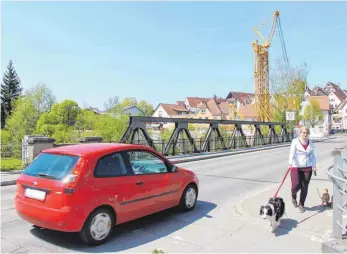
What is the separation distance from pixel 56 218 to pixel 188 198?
3018 millimetres

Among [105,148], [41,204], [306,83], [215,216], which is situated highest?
[306,83]

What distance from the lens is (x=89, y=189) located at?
16.4ft

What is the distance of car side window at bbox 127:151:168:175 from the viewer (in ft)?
19.4

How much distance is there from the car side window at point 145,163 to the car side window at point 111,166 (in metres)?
0.23

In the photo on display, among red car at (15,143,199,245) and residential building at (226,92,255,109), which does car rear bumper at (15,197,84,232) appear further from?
residential building at (226,92,255,109)

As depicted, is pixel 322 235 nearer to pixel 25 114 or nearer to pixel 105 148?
pixel 105 148

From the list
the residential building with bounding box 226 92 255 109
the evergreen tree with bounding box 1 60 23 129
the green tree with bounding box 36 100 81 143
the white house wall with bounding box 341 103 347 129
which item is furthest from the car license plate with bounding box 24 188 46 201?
the white house wall with bounding box 341 103 347 129

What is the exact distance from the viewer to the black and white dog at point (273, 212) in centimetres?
558

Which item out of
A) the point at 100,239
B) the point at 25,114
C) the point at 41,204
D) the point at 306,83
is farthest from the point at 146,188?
the point at 306,83

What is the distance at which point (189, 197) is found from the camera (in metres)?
7.16

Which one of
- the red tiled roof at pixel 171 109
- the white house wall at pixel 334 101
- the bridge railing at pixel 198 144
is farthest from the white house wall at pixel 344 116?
the bridge railing at pixel 198 144

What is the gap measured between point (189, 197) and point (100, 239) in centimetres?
248

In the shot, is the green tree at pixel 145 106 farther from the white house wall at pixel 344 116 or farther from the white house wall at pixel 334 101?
the white house wall at pixel 334 101

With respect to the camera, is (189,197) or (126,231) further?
(189,197)
